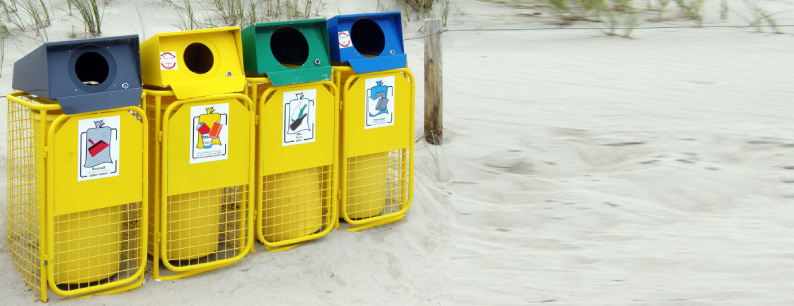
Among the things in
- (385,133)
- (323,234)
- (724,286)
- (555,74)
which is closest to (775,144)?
(555,74)

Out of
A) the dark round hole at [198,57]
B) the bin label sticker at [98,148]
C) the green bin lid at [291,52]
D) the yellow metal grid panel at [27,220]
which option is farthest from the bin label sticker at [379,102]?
the yellow metal grid panel at [27,220]

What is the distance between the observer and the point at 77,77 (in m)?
2.88

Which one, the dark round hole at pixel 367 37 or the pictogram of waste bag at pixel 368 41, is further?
the dark round hole at pixel 367 37

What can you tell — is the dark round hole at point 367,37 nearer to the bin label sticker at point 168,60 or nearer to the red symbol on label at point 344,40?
the red symbol on label at point 344,40

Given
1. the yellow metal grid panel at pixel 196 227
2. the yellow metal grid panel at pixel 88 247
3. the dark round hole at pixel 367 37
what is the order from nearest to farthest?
the yellow metal grid panel at pixel 88 247 < the yellow metal grid panel at pixel 196 227 < the dark round hole at pixel 367 37

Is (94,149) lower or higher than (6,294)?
higher

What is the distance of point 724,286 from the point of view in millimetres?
2521

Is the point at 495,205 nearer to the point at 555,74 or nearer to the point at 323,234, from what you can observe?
the point at 323,234

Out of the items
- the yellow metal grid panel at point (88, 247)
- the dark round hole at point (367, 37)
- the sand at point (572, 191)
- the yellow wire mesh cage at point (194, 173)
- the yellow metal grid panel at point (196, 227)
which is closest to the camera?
the sand at point (572, 191)

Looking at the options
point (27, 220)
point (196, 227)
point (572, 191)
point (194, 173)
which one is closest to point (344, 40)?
point (194, 173)

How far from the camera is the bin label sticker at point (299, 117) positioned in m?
3.44

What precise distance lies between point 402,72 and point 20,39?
4.33 meters

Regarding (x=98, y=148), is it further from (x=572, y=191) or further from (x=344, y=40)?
(x=572, y=191)

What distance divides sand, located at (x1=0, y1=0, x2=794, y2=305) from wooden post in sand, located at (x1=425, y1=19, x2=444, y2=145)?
165 mm
